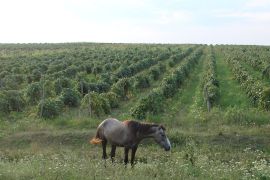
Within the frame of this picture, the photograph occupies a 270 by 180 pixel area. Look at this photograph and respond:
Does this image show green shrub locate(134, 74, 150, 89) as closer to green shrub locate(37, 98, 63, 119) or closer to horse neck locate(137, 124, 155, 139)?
green shrub locate(37, 98, 63, 119)

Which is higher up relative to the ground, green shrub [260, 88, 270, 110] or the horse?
the horse

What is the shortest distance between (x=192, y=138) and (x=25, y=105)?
14.4 metres

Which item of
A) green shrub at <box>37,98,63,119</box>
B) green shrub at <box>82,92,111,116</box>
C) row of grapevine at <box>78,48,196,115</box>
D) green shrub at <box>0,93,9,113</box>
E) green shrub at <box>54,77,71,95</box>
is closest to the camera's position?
green shrub at <box>37,98,63,119</box>

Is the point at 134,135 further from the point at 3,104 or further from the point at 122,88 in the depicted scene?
the point at 122,88

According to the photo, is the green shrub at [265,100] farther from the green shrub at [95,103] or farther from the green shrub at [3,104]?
the green shrub at [3,104]

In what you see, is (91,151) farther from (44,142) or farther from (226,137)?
(226,137)

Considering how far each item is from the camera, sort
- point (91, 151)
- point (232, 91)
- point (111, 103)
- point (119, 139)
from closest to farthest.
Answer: point (119, 139) → point (91, 151) → point (111, 103) → point (232, 91)

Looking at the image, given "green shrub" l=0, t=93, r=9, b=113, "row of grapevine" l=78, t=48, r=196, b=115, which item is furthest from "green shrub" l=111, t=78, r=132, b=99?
"green shrub" l=0, t=93, r=9, b=113

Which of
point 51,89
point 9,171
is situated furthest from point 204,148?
point 51,89

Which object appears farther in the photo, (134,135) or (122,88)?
(122,88)

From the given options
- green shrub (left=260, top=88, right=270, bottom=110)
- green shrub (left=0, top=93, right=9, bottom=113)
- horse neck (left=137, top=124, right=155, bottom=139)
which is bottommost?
green shrub (left=0, top=93, right=9, bottom=113)

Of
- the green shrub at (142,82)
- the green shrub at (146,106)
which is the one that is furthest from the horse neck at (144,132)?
the green shrub at (142,82)

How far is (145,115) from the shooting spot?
23.2 m

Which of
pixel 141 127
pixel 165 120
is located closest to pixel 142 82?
pixel 165 120
